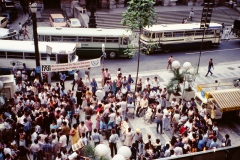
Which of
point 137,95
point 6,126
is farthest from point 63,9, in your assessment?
point 6,126

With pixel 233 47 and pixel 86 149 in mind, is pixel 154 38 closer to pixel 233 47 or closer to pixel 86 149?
pixel 233 47

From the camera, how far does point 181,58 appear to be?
25672 millimetres

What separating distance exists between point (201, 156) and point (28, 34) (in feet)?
83.1

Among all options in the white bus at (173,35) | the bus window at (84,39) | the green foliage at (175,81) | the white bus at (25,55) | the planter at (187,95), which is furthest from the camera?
the white bus at (173,35)

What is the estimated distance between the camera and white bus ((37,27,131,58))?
2367 centimetres

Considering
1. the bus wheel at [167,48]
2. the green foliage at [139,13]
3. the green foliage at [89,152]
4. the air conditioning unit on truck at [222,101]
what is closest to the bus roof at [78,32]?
Result: the bus wheel at [167,48]

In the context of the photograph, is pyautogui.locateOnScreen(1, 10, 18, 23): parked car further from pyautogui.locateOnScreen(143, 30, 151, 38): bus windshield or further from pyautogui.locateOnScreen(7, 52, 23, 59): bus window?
pyautogui.locateOnScreen(143, 30, 151, 38): bus windshield

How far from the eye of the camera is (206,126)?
558 inches

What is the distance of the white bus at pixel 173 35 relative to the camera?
25.8m

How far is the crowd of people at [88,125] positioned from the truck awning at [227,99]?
577 millimetres

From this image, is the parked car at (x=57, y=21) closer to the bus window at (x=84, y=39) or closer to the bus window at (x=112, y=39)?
the bus window at (x=84, y=39)

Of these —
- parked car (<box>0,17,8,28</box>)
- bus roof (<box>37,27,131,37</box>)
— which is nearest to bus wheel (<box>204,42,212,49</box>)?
bus roof (<box>37,27,131,37</box>)

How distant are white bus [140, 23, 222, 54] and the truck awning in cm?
989

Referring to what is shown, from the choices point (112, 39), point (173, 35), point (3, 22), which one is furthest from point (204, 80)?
point (3, 22)
